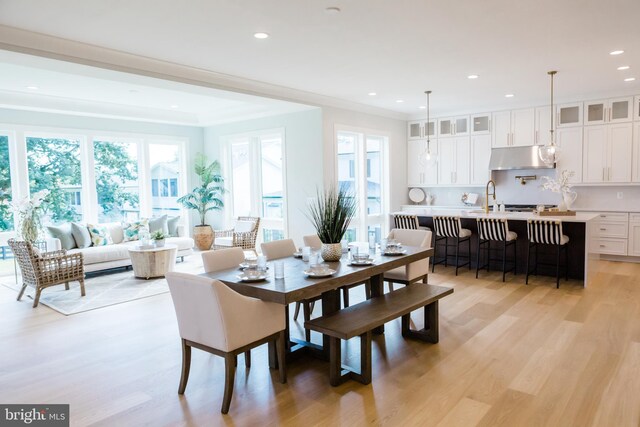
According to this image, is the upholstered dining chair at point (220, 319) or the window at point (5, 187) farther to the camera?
the window at point (5, 187)

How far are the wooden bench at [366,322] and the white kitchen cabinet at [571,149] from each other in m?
4.96

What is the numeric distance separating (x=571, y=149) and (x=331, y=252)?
570cm

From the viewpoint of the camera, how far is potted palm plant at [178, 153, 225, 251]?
895 centimetres

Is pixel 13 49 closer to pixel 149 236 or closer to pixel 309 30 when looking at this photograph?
pixel 309 30

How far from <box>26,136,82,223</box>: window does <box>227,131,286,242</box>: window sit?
2863 millimetres

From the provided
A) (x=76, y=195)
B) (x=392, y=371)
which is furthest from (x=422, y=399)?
(x=76, y=195)

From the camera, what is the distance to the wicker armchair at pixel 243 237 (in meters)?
7.59

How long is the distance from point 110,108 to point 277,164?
306 centimetres

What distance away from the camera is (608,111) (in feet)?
23.2

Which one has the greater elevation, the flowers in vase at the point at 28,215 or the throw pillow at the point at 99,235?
the flowers in vase at the point at 28,215

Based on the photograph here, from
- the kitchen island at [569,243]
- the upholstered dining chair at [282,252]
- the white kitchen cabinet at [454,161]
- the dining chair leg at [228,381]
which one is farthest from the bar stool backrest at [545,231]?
the dining chair leg at [228,381]

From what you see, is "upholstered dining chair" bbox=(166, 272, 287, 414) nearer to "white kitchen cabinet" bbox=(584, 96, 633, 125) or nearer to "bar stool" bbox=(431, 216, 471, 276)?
"bar stool" bbox=(431, 216, 471, 276)

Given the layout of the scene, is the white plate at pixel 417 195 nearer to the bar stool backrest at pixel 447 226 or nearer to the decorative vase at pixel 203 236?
the bar stool backrest at pixel 447 226

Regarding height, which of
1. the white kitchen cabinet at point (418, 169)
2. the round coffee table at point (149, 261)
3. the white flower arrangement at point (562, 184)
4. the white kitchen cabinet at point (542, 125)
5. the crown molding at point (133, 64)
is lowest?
the round coffee table at point (149, 261)
